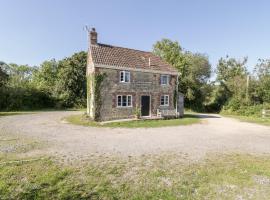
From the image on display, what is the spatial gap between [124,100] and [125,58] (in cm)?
451

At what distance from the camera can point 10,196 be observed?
15.2 feet

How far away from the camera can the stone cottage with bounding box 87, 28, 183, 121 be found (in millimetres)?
18188

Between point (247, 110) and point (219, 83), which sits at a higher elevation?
point (219, 83)

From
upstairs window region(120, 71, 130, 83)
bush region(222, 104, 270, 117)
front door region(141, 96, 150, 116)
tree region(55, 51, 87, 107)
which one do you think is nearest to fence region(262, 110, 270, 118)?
bush region(222, 104, 270, 117)

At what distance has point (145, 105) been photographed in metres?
21.0

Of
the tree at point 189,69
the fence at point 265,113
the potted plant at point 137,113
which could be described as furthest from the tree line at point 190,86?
the potted plant at point 137,113

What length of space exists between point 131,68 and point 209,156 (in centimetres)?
1324

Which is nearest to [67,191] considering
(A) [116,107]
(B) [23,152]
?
(B) [23,152]

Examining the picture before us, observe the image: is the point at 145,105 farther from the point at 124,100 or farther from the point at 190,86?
the point at 190,86

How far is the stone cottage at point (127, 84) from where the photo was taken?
18.2 m

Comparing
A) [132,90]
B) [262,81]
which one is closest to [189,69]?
[262,81]

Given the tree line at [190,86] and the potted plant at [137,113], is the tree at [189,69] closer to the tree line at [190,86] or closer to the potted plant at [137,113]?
the tree line at [190,86]

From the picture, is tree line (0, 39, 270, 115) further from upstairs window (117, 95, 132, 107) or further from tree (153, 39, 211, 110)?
upstairs window (117, 95, 132, 107)

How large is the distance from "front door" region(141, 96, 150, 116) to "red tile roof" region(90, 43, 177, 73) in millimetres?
3228
